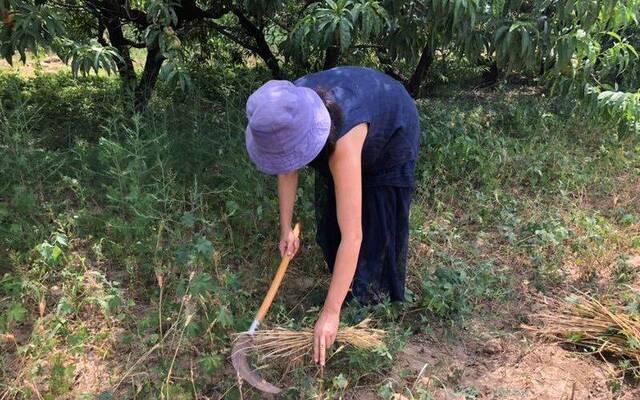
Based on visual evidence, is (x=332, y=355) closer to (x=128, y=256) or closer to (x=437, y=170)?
(x=128, y=256)

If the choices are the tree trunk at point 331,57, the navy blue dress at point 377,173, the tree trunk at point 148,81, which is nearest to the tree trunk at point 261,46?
the tree trunk at point 331,57

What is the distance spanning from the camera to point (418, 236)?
2.89 m

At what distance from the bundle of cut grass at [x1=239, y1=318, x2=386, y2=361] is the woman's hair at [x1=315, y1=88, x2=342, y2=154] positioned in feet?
2.10

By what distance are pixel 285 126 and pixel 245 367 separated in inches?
33.5

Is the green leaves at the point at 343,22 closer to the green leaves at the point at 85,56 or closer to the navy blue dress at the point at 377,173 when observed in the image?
the navy blue dress at the point at 377,173

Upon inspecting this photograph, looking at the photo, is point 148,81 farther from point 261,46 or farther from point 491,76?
point 491,76

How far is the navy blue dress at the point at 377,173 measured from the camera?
1815mm

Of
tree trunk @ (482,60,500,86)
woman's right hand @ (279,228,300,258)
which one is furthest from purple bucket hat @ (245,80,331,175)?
tree trunk @ (482,60,500,86)

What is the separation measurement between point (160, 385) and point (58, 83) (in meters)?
4.35

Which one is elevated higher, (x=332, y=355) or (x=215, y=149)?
(x=215, y=149)

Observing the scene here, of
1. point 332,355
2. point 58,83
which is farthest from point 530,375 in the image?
point 58,83

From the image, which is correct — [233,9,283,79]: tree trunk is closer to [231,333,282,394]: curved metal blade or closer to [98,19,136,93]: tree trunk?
[98,19,136,93]: tree trunk

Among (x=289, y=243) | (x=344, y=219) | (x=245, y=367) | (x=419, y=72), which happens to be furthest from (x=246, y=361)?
(x=419, y=72)

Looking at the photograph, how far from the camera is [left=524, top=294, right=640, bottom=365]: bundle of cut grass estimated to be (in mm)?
2262
